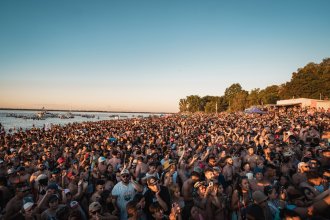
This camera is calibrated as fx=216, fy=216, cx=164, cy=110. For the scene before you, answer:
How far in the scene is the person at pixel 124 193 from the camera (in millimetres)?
4395

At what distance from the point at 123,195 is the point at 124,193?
4cm

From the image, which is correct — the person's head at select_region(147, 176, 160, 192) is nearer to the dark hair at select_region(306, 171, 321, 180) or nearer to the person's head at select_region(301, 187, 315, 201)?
the person's head at select_region(301, 187, 315, 201)

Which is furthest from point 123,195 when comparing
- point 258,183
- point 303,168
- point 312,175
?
point 303,168

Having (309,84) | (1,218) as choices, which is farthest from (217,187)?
(309,84)

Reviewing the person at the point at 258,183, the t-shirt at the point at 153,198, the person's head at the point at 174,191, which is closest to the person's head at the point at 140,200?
the t-shirt at the point at 153,198

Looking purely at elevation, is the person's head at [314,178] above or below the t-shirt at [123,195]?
above

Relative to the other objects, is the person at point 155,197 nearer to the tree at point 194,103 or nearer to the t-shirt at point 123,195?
the t-shirt at point 123,195

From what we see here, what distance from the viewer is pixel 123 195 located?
446cm

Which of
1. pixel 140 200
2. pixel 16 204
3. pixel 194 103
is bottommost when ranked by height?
pixel 16 204

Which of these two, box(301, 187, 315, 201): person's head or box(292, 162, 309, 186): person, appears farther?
box(292, 162, 309, 186): person

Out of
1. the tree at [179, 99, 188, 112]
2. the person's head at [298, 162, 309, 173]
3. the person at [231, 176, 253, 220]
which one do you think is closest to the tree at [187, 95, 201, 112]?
the tree at [179, 99, 188, 112]

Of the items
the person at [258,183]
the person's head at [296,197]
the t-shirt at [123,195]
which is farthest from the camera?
the person at [258,183]

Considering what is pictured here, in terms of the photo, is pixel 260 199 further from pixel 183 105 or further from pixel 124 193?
pixel 183 105

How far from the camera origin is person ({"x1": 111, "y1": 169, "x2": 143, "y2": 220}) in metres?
4.39
